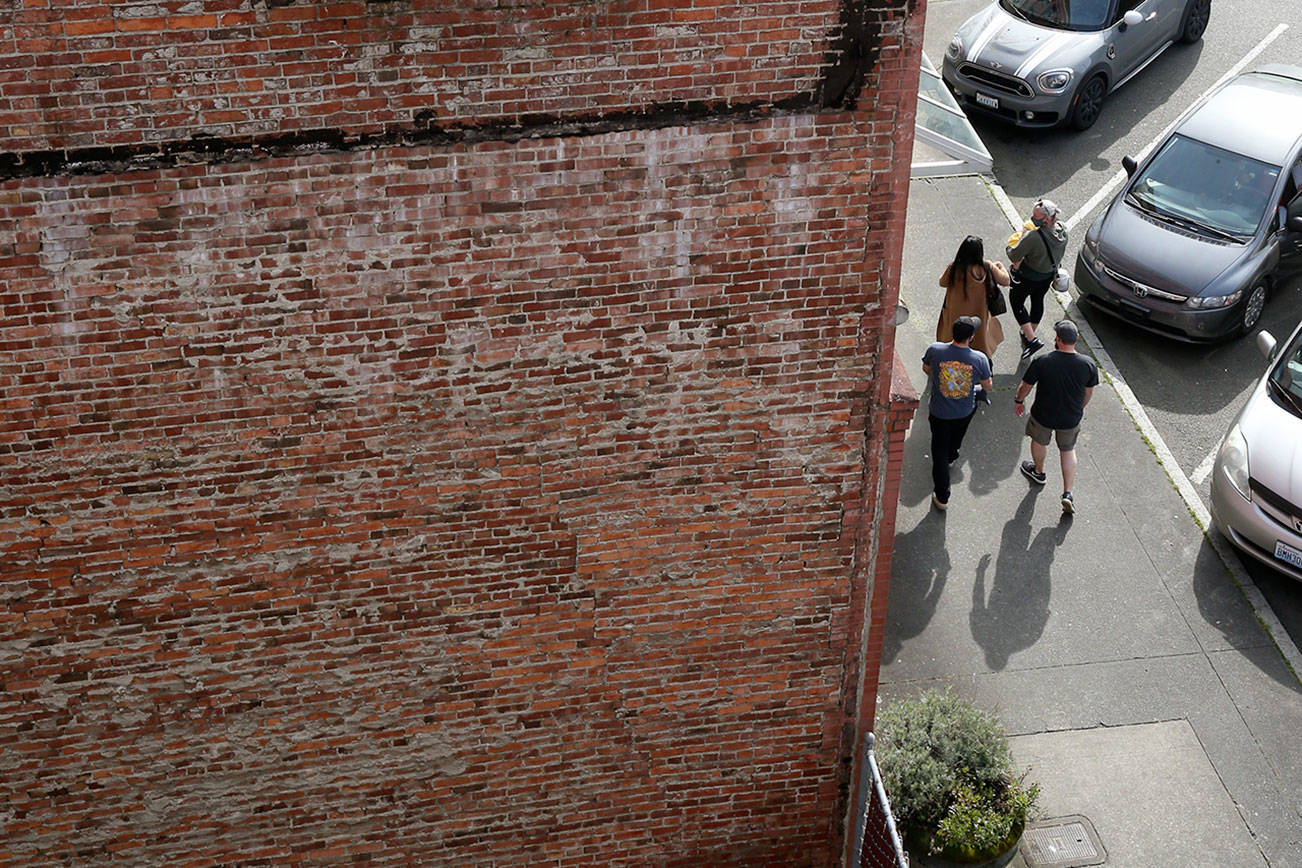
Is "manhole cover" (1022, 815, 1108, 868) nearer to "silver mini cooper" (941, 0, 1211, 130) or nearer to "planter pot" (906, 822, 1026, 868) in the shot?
"planter pot" (906, 822, 1026, 868)

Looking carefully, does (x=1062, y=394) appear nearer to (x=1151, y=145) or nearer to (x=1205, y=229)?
(x=1205, y=229)

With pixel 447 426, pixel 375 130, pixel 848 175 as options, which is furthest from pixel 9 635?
pixel 848 175

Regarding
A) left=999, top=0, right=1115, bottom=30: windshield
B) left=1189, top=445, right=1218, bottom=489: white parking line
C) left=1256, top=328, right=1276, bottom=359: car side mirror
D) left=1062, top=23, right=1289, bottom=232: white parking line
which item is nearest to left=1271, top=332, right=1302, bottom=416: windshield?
left=1256, top=328, right=1276, bottom=359: car side mirror

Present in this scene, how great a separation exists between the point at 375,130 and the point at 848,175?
7.10ft

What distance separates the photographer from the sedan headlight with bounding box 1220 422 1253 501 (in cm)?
1105

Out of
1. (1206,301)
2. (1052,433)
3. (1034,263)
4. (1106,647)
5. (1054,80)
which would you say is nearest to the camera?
(1106,647)

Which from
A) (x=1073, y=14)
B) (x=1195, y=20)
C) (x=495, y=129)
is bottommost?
(x=1195, y=20)

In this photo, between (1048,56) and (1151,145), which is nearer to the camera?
(1151,145)

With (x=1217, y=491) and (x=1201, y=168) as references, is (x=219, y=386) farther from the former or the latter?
(x=1201, y=168)

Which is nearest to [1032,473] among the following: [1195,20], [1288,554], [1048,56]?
[1288,554]

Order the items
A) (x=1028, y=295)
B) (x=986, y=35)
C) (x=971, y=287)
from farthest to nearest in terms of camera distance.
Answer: (x=986, y=35) < (x=1028, y=295) < (x=971, y=287)

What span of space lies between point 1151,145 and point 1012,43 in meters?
1.98

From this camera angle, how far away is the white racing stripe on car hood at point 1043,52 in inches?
620

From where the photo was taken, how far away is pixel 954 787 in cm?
891
